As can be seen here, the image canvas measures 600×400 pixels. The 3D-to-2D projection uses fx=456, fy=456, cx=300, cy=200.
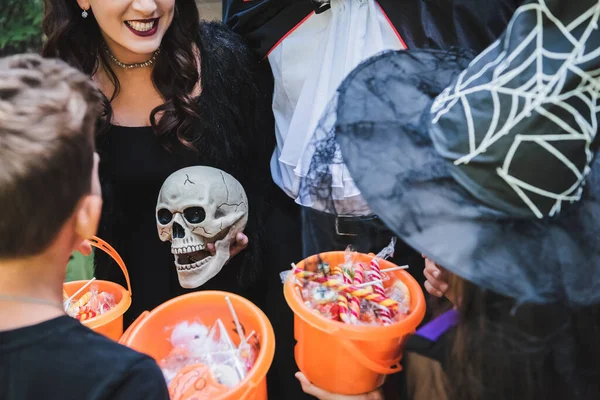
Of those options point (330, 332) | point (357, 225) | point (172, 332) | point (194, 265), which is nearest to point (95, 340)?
point (172, 332)

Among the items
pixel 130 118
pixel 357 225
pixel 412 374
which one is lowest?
pixel 412 374

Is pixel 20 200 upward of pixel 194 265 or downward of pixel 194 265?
upward

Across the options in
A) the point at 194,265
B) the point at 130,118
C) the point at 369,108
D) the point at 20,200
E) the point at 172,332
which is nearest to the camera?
the point at 20,200

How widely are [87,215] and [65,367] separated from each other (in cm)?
27

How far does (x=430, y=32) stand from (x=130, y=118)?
104cm

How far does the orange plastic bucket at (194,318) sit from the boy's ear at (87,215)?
1.12ft

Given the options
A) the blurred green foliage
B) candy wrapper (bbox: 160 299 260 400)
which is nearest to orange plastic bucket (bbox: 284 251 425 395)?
candy wrapper (bbox: 160 299 260 400)

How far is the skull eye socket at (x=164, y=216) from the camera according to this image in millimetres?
1443

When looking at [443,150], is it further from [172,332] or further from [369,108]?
[172,332]

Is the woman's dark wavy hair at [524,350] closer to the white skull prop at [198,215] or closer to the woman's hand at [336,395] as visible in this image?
the woman's hand at [336,395]

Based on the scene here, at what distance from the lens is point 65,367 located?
30.8 inches

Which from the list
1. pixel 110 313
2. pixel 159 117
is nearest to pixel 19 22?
pixel 159 117

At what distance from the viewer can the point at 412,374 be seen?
39.9 inches

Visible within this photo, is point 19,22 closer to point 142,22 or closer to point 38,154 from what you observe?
point 142,22
